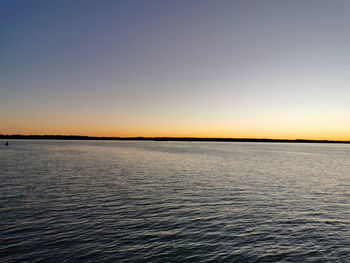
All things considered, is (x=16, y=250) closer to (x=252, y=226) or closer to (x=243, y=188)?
(x=252, y=226)

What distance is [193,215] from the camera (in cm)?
2325

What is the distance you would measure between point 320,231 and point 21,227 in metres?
23.3

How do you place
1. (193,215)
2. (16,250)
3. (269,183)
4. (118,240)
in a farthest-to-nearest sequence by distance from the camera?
(269,183)
(193,215)
(118,240)
(16,250)

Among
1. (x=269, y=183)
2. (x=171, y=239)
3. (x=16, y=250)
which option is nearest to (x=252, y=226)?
(x=171, y=239)

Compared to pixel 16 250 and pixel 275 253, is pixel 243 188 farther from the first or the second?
pixel 16 250

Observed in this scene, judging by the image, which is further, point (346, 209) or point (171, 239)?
point (346, 209)

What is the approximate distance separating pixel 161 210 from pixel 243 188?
650 inches

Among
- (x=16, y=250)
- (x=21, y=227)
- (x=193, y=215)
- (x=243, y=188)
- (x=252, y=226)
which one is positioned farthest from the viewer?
(x=243, y=188)

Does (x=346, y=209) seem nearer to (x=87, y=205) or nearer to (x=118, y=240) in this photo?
(x=118, y=240)

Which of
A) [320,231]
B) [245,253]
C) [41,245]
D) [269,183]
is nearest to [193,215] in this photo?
[245,253]

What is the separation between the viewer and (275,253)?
1570 centimetres

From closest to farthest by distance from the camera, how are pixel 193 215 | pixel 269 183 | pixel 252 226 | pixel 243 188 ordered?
pixel 252 226 → pixel 193 215 → pixel 243 188 → pixel 269 183

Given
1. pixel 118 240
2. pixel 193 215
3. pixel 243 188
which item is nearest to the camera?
pixel 118 240

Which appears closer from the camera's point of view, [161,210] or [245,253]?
[245,253]
